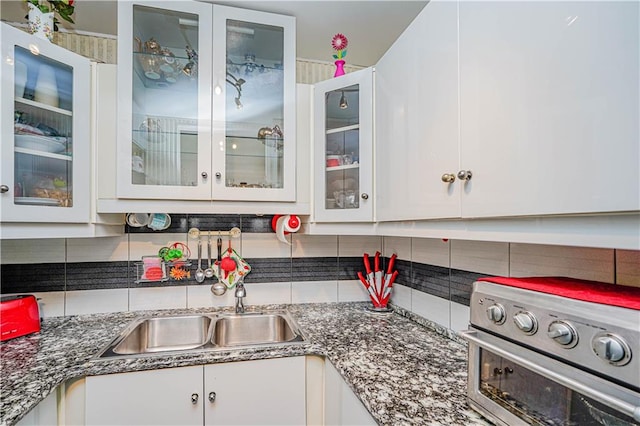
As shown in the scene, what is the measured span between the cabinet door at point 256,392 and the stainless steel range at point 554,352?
70 cm

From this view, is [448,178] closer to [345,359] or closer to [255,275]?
[345,359]

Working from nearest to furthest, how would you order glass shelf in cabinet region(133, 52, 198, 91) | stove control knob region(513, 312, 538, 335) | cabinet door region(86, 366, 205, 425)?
1. stove control knob region(513, 312, 538, 335)
2. cabinet door region(86, 366, 205, 425)
3. glass shelf in cabinet region(133, 52, 198, 91)

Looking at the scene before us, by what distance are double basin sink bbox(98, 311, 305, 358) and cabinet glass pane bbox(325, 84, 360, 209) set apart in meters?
0.65

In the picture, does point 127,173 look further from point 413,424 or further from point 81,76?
point 413,424

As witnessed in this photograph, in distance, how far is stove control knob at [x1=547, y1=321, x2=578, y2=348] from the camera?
560mm

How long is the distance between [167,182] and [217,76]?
0.51m

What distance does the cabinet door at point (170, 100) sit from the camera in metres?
1.37

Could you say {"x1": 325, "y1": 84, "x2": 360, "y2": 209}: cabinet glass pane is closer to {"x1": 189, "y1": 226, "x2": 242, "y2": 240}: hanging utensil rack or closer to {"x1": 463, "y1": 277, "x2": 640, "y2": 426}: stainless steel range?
{"x1": 189, "y1": 226, "x2": 242, "y2": 240}: hanging utensil rack

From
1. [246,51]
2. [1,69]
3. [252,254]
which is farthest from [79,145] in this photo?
[252,254]

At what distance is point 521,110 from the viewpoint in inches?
26.8

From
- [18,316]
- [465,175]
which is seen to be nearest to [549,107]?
[465,175]

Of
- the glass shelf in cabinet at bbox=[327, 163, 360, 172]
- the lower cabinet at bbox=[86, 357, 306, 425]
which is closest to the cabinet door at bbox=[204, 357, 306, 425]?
the lower cabinet at bbox=[86, 357, 306, 425]

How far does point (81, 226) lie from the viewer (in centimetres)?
135

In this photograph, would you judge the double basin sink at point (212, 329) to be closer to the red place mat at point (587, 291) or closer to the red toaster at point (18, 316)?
Answer: the red toaster at point (18, 316)
